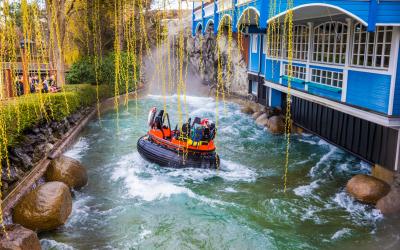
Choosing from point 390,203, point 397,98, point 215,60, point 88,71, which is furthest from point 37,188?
point 215,60

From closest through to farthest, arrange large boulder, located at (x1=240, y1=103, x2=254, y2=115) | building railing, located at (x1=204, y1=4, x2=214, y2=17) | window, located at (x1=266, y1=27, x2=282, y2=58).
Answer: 1. window, located at (x1=266, y1=27, x2=282, y2=58)
2. large boulder, located at (x1=240, y1=103, x2=254, y2=115)
3. building railing, located at (x1=204, y1=4, x2=214, y2=17)

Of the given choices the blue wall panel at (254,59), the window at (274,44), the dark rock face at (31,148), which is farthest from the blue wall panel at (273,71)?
the dark rock face at (31,148)

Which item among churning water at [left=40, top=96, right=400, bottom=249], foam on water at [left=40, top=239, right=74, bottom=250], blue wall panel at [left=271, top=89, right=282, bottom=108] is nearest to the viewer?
foam on water at [left=40, top=239, right=74, bottom=250]

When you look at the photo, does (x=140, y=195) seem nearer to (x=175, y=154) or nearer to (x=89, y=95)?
(x=175, y=154)

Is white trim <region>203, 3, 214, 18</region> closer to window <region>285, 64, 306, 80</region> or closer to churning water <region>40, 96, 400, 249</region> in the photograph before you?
window <region>285, 64, 306, 80</region>

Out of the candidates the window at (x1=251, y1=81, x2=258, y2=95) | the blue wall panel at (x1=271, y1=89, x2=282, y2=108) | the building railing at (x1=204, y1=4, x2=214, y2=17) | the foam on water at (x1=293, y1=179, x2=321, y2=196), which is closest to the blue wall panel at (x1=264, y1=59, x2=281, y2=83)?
the blue wall panel at (x1=271, y1=89, x2=282, y2=108)

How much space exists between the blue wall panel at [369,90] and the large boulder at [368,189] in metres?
1.99

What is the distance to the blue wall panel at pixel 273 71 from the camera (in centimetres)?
1753

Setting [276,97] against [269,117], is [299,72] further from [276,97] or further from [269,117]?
[276,97]

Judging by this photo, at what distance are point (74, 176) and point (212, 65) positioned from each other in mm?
21517

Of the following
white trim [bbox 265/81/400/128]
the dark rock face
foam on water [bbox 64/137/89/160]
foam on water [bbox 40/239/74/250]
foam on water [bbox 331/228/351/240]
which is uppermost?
white trim [bbox 265/81/400/128]

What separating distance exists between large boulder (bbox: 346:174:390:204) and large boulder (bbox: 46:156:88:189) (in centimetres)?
794

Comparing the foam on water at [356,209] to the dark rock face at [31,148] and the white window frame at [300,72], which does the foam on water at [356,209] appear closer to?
the white window frame at [300,72]

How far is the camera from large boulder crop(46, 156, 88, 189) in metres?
10.9
